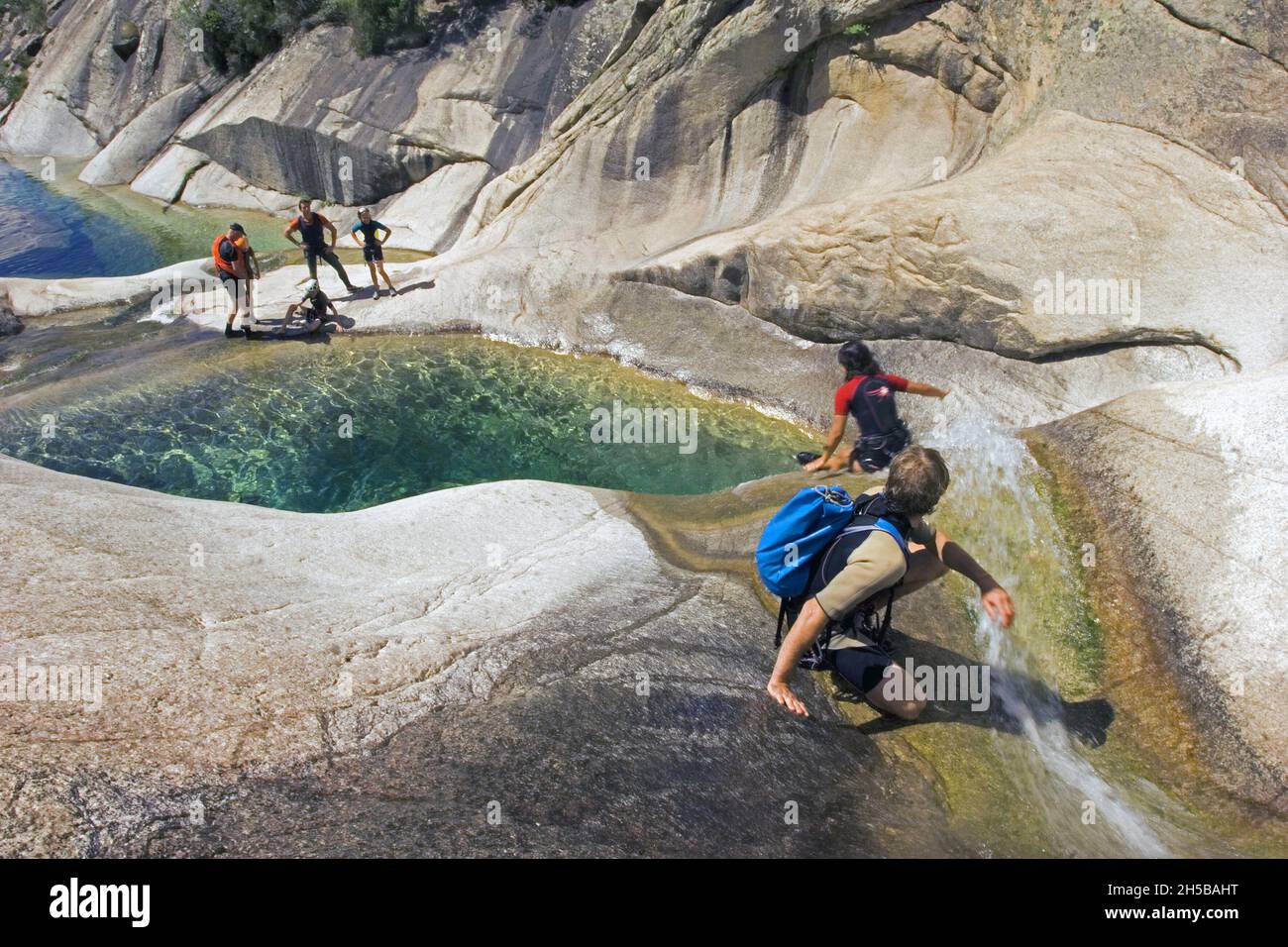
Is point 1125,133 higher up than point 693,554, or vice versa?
point 1125,133

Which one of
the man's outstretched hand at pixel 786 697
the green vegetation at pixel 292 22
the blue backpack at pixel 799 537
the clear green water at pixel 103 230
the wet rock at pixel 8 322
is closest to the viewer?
the blue backpack at pixel 799 537

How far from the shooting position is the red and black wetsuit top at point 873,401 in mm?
7773

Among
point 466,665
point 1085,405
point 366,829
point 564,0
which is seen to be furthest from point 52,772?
point 564,0

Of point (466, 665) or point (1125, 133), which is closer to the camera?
point (466, 665)

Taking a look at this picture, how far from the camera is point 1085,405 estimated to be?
9.45 metres

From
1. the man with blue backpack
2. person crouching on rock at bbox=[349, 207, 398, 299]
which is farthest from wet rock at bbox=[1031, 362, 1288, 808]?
person crouching on rock at bbox=[349, 207, 398, 299]

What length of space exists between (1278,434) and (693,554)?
4209 millimetres

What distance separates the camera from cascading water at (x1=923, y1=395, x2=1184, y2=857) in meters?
4.56

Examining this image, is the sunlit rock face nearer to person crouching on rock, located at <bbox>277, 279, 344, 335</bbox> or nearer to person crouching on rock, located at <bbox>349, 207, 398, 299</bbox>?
person crouching on rock, located at <bbox>349, 207, 398, 299</bbox>

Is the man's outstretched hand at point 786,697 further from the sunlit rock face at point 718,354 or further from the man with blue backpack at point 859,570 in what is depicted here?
the sunlit rock face at point 718,354

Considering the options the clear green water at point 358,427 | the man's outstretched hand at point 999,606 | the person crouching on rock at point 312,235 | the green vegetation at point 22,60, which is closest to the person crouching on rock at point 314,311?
the clear green water at point 358,427

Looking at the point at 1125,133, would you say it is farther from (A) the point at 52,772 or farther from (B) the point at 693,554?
(A) the point at 52,772

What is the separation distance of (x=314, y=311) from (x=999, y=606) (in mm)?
12173

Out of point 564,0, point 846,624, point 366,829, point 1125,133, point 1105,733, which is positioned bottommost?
point 1105,733
